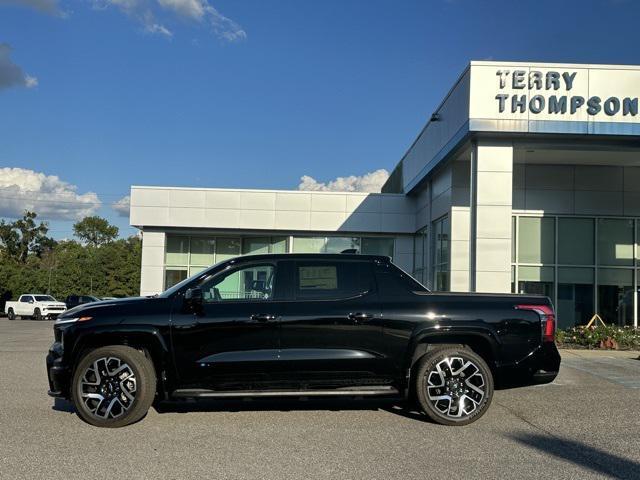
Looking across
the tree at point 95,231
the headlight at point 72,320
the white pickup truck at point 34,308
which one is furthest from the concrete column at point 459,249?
the tree at point 95,231

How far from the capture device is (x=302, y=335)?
21.5 ft

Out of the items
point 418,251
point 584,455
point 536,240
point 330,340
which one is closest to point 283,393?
point 330,340

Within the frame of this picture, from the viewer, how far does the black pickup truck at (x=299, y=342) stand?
645cm

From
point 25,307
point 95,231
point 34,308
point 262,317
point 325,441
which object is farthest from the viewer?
point 95,231

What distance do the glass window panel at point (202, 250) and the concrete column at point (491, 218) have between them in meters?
14.5

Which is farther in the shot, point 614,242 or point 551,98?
point 614,242

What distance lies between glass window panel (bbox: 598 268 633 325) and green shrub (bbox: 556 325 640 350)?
13.7 feet

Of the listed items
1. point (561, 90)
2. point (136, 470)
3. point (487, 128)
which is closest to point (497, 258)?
point (487, 128)

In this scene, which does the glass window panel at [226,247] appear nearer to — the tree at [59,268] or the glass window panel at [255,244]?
the glass window panel at [255,244]

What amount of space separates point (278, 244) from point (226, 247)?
2.36m

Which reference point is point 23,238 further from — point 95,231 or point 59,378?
point 59,378

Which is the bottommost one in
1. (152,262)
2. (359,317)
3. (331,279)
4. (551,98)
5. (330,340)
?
(330,340)

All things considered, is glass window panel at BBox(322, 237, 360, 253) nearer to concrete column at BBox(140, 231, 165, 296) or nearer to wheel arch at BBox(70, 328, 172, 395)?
concrete column at BBox(140, 231, 165, 296)

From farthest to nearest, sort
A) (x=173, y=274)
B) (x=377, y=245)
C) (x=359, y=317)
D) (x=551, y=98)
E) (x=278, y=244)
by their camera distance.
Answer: (x=278, y=244) → (x=173, y=274) → (x=377, y=245) → (x=551, y=98) → (x=359, y=317)
